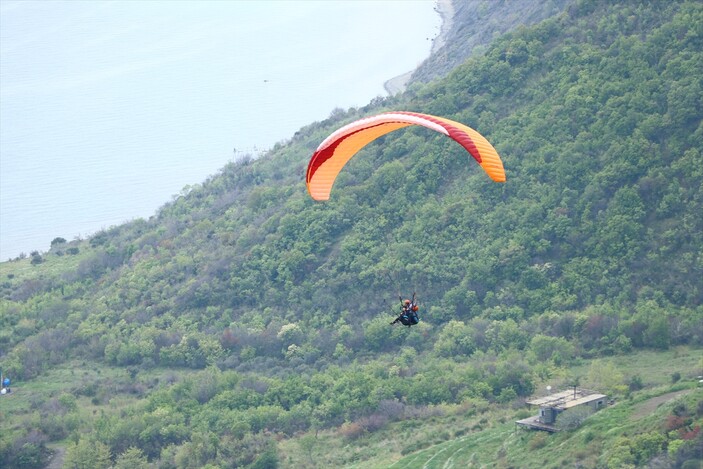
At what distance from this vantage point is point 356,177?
69.2 meters

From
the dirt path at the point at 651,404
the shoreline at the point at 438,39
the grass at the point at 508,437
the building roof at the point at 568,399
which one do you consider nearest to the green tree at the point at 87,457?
the grass at the point at 508,437

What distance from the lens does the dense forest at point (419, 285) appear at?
52.5 meters

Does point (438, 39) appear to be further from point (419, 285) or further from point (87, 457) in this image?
point (87, 457)

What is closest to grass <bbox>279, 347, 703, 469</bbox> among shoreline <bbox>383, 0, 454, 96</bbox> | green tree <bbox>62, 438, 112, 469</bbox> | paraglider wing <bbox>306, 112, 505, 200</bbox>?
green tree <bbox>62, 438, 112, 469</bbox>

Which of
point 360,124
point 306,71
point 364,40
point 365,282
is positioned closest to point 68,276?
point 365,282

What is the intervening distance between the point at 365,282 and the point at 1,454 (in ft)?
64.5

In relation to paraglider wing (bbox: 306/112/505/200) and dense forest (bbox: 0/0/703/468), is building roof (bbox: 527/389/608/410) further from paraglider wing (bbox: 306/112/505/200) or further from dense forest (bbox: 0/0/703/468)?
paraglider wing (bbox: 306/112/505/200)

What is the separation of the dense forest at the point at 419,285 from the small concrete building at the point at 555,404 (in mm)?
1427

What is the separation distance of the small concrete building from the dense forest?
4.68 feet

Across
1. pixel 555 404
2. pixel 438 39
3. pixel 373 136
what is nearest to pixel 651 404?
pixel 555 404

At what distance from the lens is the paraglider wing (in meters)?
34.1

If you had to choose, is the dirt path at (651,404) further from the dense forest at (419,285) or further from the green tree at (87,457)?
the green tree at (87,457)

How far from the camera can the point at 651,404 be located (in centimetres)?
4509

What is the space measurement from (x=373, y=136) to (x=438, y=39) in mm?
85923
